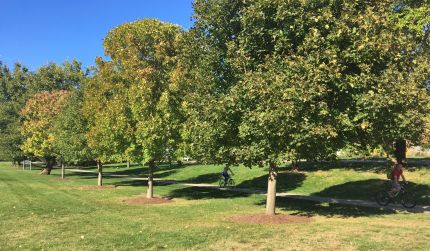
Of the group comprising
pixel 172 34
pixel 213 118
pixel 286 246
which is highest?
pixel 172 34

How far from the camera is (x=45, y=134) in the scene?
42.7 metres

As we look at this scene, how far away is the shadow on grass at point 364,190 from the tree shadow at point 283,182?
313 centimetres

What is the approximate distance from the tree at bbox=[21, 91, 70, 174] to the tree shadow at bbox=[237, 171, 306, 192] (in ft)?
62.3

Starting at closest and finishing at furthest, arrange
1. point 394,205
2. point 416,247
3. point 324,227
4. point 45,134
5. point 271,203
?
point 416,247, point 324,227, point 271,203, point 394,205, point 45,134

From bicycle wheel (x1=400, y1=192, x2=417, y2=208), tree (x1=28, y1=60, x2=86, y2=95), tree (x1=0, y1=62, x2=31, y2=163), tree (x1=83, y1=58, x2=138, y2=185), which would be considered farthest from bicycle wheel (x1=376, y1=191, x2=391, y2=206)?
tree (x1=28, y1=60, x2=86, y2=95)

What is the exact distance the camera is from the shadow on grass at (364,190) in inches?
856

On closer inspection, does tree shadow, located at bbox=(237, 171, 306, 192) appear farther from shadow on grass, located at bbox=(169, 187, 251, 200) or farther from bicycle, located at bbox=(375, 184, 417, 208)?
bicycle, located at bbox=(375, 184, 417, 208)

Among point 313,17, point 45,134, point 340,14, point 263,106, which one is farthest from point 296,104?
point 45,134

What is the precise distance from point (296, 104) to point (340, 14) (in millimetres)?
3559

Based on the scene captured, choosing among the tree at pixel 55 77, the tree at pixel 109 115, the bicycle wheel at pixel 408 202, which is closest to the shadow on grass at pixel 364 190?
the bicycle wheel at pixel 408 202

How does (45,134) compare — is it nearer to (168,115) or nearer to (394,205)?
(168,115)

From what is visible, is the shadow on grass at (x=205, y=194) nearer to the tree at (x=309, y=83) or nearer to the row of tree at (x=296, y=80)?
the row of tree at (x=296, y=80)

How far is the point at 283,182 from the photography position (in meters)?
29.3

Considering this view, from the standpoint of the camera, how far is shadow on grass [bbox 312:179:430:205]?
21.7m
